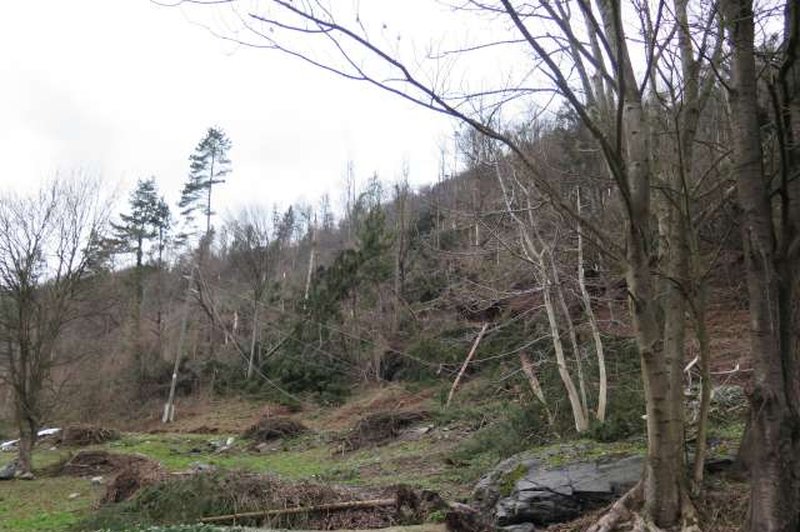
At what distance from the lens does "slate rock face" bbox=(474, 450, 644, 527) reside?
261 inches

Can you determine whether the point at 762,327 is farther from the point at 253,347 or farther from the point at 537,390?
the point at 253,347

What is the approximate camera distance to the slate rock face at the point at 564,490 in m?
6.62

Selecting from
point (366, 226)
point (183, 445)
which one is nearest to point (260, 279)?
point (366, 226)

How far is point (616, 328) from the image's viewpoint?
13367mm

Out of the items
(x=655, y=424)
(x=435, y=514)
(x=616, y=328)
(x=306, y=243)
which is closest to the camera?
(x=655, y=424)

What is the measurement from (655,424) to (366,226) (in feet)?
79.8

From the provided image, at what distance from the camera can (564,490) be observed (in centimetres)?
684

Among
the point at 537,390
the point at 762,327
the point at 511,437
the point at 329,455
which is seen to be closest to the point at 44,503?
the point at 329,455

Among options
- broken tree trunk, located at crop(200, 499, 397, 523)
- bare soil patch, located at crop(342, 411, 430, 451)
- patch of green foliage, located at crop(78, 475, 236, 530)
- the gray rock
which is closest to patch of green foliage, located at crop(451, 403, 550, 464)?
broken tree trunk, located at crop(200, 499, 397, 523)

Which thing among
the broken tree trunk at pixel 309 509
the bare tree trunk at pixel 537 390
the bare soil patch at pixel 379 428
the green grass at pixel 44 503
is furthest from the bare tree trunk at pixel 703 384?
the bare soil patch at pixel 379 428

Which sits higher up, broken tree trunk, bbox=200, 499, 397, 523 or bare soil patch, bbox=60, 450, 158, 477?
broken tree trunk, bbox=200, 499, 397, 523

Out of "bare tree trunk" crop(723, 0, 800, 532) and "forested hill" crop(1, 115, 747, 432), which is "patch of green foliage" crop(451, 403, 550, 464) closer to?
"forested hill" crop(1, 115, 747, 432)

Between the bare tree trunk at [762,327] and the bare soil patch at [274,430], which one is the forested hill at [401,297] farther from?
the bare soil patch at [274,430]

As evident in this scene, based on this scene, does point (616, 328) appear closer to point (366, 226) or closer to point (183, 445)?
point (183, 445)
